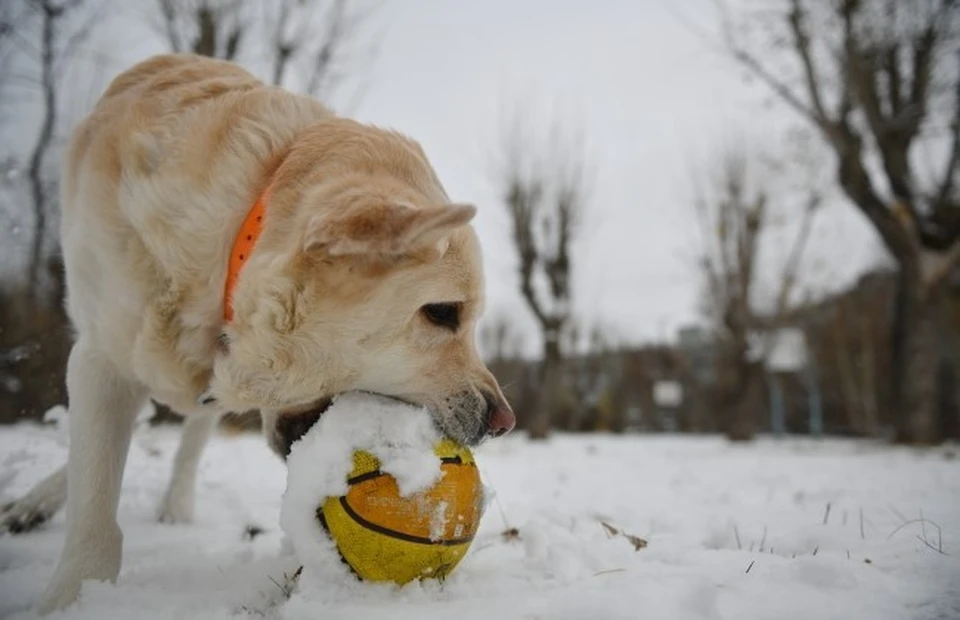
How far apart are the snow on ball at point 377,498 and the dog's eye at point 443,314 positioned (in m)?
0.33

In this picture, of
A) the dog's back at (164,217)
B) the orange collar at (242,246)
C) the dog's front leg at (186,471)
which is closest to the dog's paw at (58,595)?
the dog's back at (164,217)

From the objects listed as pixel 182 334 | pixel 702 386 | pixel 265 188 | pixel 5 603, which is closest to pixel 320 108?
pixel 265 188

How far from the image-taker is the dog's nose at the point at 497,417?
2.00 m

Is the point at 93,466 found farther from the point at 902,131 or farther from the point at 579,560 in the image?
the point at 902,131

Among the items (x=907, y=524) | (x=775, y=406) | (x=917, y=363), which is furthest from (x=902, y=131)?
(x=775, y=406)

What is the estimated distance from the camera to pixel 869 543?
2295 millimetres

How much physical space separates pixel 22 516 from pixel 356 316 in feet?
7.21

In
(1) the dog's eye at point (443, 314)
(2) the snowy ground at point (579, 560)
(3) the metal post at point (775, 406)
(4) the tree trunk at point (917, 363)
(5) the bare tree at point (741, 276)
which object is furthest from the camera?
(3) the metal post at point (775, 406)

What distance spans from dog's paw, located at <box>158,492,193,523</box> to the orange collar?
174cm

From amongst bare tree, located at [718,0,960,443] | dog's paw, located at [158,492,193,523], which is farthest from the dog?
bare tree, located at [718,0,960,443]

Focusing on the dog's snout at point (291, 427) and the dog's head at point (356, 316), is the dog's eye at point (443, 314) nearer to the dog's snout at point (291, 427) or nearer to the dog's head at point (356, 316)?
the dog's head at point (356, 316)

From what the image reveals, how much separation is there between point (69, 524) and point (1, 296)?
2271 mm

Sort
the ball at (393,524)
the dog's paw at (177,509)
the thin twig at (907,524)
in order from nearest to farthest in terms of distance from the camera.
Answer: the ball at (393,524)
the thin twig at (907,524)
the dog's paw at (177,509)

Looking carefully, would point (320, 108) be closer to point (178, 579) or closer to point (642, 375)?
point (178, 579)
